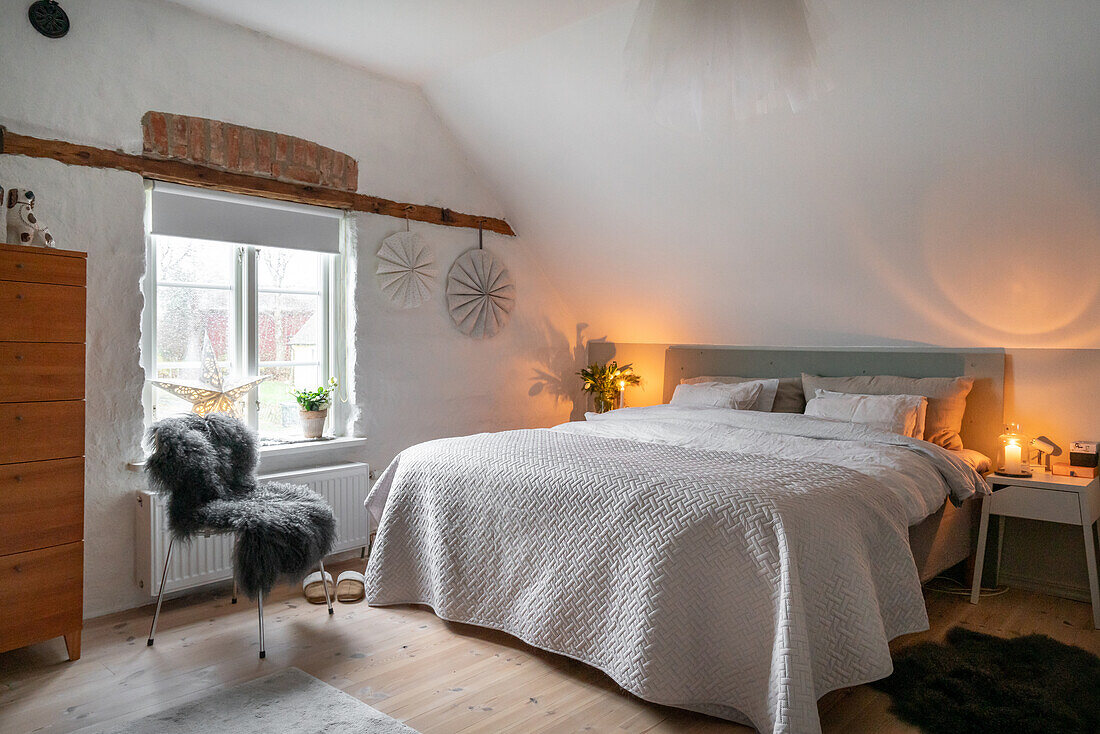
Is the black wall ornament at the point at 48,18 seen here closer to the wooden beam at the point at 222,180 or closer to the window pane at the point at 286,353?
the wooden beam at the point at 222,180

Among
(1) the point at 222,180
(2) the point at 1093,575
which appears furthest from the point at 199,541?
(2) the point at 1093,575

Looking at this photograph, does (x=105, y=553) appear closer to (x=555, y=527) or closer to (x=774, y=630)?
(x=555, y=527)

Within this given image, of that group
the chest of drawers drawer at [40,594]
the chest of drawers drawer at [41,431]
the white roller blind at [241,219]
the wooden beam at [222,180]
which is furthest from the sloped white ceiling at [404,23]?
the chest of drawers drawer at [40,594]

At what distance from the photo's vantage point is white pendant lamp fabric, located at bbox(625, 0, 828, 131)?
151cm

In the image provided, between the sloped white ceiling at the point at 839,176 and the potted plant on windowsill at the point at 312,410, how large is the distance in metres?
1.74

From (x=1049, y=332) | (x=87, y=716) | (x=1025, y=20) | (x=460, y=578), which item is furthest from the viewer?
(x=1049, y=332)

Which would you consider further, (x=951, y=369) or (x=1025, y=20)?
(x=951, y=369)

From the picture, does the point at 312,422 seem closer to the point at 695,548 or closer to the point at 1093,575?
the point at 695,548

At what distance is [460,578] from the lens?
281cm

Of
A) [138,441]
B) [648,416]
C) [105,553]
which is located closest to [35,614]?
[105,553]

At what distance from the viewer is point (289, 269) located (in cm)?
376

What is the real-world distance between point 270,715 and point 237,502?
2.91ft

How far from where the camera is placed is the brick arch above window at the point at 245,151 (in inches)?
124

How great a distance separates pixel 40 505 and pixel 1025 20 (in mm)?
3658
